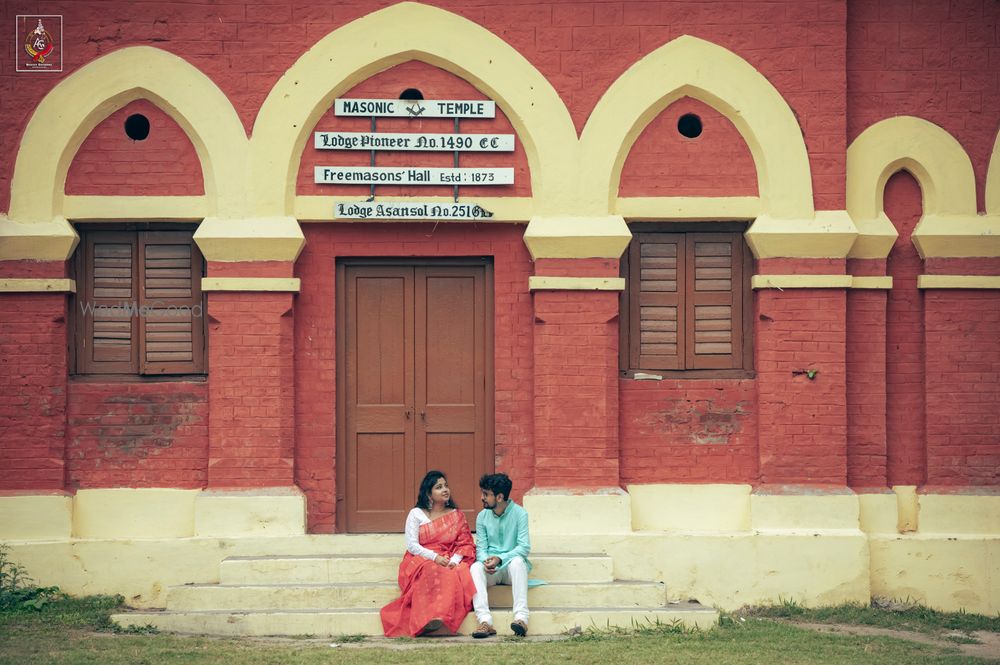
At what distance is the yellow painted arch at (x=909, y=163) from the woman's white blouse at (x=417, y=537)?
15.0 ft

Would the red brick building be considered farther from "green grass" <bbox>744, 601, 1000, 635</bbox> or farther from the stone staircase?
the stone staircase

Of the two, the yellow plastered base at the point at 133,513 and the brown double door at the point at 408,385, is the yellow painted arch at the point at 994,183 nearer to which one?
the brown double door at the point at 408,385

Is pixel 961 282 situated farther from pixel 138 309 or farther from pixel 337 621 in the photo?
pixel 138 309

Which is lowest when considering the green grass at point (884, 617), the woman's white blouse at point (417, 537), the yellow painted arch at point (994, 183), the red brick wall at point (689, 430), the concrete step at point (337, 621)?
the green grass at point (884, 617)

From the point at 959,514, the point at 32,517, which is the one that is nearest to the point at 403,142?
the point at 32,517

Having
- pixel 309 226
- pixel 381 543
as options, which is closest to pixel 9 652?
pixel 381 543

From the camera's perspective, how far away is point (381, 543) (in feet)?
36.4

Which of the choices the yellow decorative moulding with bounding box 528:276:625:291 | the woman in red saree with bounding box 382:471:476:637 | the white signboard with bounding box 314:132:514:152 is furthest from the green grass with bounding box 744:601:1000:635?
the white signboard with bounding box 314:132:514:152

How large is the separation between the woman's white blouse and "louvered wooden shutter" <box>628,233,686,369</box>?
2.44m

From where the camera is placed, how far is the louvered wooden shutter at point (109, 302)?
37.8 ft

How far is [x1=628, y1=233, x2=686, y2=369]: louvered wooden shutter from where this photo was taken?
11.6 m

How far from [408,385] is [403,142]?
2078mm

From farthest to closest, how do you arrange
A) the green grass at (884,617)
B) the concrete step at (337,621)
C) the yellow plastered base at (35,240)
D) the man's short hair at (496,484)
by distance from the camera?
the yellow plastered base at (35,240), the green grass at (884,617), the man's short hair at (496,484), the concrete step at (337,621)

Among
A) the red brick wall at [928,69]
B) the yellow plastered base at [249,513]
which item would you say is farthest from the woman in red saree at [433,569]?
the red brick wall at [928,69]
